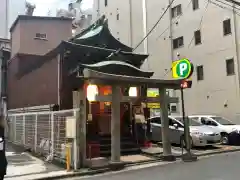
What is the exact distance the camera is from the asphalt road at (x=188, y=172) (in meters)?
9.23

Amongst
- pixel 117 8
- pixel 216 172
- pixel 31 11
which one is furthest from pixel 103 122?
pixel 117 8

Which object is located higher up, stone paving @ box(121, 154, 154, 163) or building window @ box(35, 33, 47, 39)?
building window @ box(35, 33, 47, 39)

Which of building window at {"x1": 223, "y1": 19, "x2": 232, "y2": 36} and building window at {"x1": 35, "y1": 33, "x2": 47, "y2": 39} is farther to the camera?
building window at {"x1": 223, "y1": 19, "x2": 232, "y2": 36}

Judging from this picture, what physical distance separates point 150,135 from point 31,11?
62.7 feet

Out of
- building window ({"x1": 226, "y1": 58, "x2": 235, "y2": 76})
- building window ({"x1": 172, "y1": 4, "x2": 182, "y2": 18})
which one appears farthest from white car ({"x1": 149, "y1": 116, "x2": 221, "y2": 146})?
building window ({"x1": 172, "y1": 4, "x2": 182, "y2": 18})

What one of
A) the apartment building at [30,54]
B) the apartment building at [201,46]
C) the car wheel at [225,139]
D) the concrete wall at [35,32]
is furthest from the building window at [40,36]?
the car wheel at [225,139]

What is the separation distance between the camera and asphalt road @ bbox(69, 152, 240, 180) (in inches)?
364

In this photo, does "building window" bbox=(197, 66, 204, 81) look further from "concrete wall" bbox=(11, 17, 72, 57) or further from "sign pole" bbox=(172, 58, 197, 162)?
"sign pole" bbox=(172, 58, 197, 162)

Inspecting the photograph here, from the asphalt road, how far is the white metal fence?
8.80 feet

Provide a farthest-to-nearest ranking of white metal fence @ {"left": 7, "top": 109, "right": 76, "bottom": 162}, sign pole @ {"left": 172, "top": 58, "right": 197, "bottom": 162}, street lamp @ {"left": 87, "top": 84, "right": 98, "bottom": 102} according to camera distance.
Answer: sign pole @ {"left": 172, "top": 58, "right": 197, "bottom": 162} → white metal fence @ {"left": 7, "top": 109, "right": 76, "bottom": 162} → street lamp @ {"left": 87, "top": 84, "right": 98, "bottom": 102}

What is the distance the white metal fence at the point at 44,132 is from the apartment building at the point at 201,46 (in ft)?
46.7

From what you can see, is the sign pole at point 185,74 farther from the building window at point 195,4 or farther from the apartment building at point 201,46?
the building window at point 195,4

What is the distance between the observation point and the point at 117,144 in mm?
11570

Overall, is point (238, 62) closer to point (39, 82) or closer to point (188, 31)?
point (188, 31)
